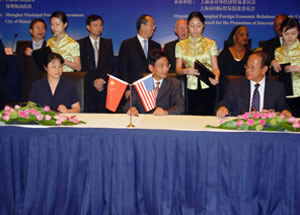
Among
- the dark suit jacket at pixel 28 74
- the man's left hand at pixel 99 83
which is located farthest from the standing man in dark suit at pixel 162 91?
the dark suit jacket at pixel 28 74

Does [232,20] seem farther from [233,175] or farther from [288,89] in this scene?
[233,175]

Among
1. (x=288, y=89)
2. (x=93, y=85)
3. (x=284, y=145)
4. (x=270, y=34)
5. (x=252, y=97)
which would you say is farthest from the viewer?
(x=270, y=34)

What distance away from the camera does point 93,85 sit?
532 cm

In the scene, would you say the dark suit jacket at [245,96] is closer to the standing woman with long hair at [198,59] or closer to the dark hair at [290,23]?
the standing woman with long hair at [198,59]

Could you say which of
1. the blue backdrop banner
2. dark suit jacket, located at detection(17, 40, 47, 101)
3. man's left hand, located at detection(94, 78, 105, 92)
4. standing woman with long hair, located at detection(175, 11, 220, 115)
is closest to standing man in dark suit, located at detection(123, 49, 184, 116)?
standing woman with long hair, located at detection(175, 11, 220, 115)

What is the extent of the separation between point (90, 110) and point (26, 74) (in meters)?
1.28

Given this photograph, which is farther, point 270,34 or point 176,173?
point 270,34

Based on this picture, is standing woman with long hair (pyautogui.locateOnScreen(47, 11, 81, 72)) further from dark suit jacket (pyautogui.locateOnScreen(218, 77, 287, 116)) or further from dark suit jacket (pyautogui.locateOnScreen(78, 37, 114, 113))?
dark suit jacket (pyautogui.locateOnScreen(218, 77, 287, 116))

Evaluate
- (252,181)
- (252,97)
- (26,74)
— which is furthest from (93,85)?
(252,181)

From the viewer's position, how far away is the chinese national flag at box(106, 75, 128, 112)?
313cm

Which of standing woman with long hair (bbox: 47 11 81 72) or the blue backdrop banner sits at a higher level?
the blue backdrop banner

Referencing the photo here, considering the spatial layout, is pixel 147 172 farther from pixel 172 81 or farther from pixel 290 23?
pixel 290 23

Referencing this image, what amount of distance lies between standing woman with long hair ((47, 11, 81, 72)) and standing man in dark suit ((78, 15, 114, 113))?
1.23 feet

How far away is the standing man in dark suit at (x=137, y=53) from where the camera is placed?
5.08m
